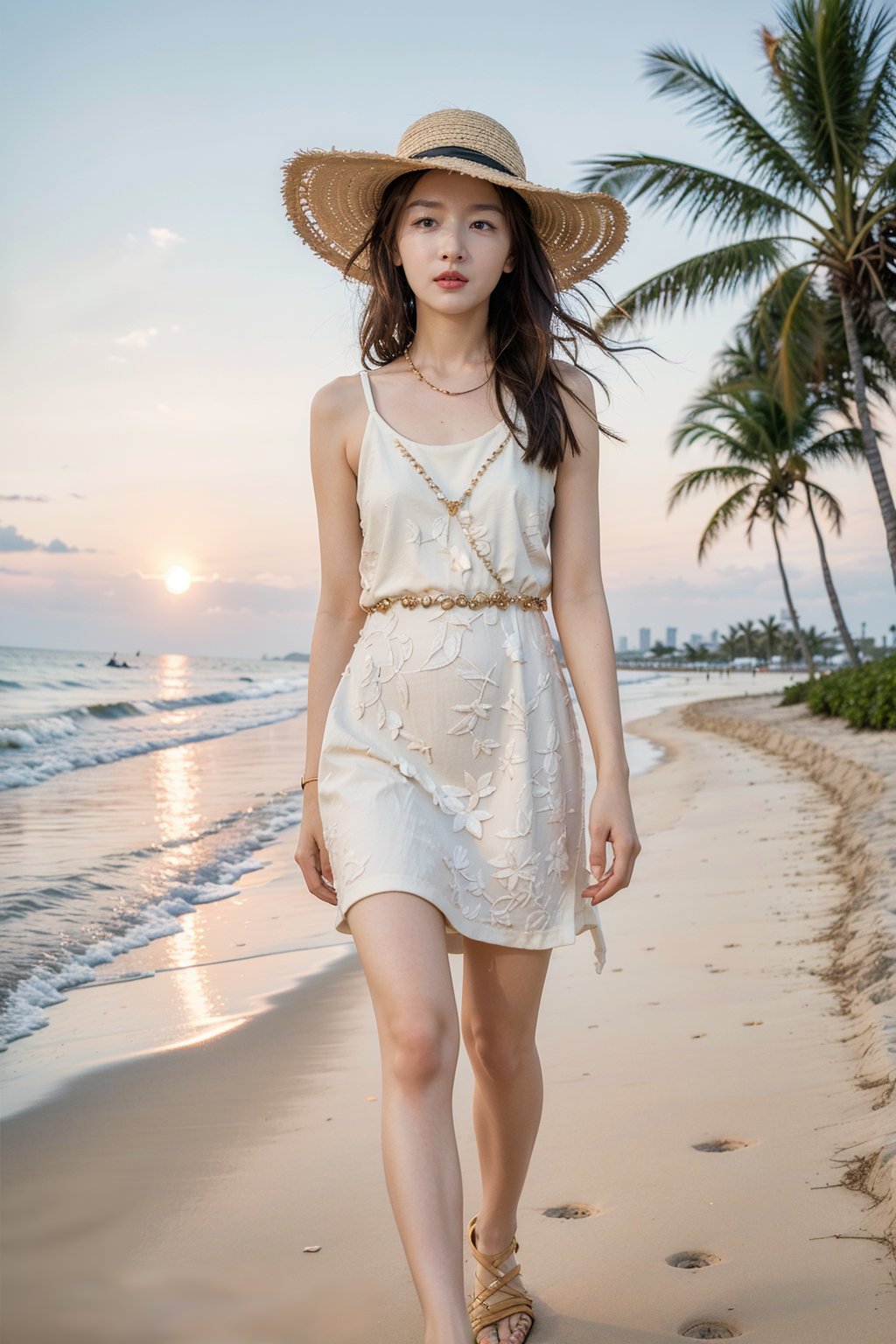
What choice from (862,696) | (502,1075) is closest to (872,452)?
(862,696)

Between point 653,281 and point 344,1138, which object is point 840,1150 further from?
point 653,281

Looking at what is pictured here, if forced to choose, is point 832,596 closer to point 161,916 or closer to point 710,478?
point 710,478

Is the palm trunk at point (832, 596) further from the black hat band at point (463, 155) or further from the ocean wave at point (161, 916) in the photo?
the black hat band at point (463, 155)

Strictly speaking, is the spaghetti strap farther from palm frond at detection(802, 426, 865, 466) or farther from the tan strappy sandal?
palm frond at detection(802, 426, 865, 466)

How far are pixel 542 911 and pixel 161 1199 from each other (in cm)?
149

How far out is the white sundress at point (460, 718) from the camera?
1.97 metres

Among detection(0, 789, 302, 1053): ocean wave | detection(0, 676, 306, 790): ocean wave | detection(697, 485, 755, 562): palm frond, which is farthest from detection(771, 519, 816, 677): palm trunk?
detection(0, 789, 302, 1053): ocean wave

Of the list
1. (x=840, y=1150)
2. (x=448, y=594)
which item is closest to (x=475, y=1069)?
(x=448, y=594)

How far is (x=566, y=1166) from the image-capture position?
2875 millimetres

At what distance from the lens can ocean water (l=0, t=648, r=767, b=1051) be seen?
5555mm

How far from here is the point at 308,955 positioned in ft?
18.2

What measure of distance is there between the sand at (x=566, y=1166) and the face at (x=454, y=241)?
1902 mm

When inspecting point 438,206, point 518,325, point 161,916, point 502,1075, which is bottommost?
point 161,916

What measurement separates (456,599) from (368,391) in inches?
18.0
